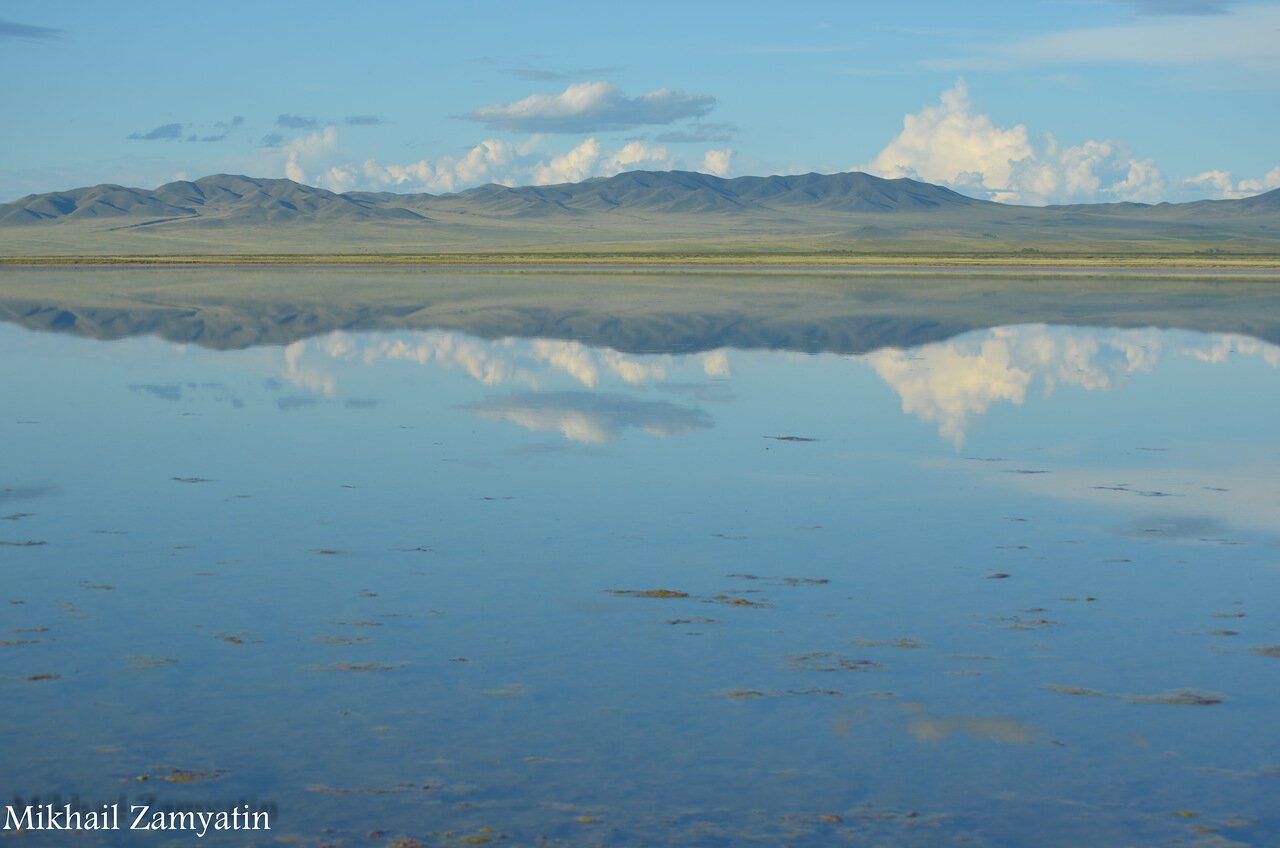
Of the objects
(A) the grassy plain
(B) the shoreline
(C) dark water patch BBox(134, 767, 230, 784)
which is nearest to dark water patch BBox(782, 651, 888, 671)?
(C) dark water patch BBox(134, 767, 230, 784)

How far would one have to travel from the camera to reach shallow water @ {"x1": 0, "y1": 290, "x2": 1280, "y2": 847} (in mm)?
5699

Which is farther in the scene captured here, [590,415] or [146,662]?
[590,415]

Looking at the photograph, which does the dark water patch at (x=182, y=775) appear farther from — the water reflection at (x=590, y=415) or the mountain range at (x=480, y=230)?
the mountain range at (x=480, y=230)

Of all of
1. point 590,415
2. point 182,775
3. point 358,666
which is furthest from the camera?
point 590,415

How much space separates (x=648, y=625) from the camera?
7992mm

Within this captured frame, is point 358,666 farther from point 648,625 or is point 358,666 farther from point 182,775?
Result: point 648,625

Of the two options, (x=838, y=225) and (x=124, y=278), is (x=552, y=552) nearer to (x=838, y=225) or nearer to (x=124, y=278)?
(x=124, y=278)

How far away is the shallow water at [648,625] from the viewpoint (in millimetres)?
5699

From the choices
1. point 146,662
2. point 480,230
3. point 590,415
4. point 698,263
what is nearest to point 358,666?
point 146,662

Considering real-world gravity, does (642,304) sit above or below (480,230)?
below

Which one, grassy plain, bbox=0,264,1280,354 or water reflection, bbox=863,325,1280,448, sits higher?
grassy plain, bbox=0,264,1280,354

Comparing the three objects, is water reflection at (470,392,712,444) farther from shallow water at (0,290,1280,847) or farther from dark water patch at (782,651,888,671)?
dark water patch at (782,651,888,671)

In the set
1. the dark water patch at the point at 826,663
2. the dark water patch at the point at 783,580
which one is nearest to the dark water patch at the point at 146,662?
the dark water patch at the point at 826,663

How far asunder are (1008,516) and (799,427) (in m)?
4.82
